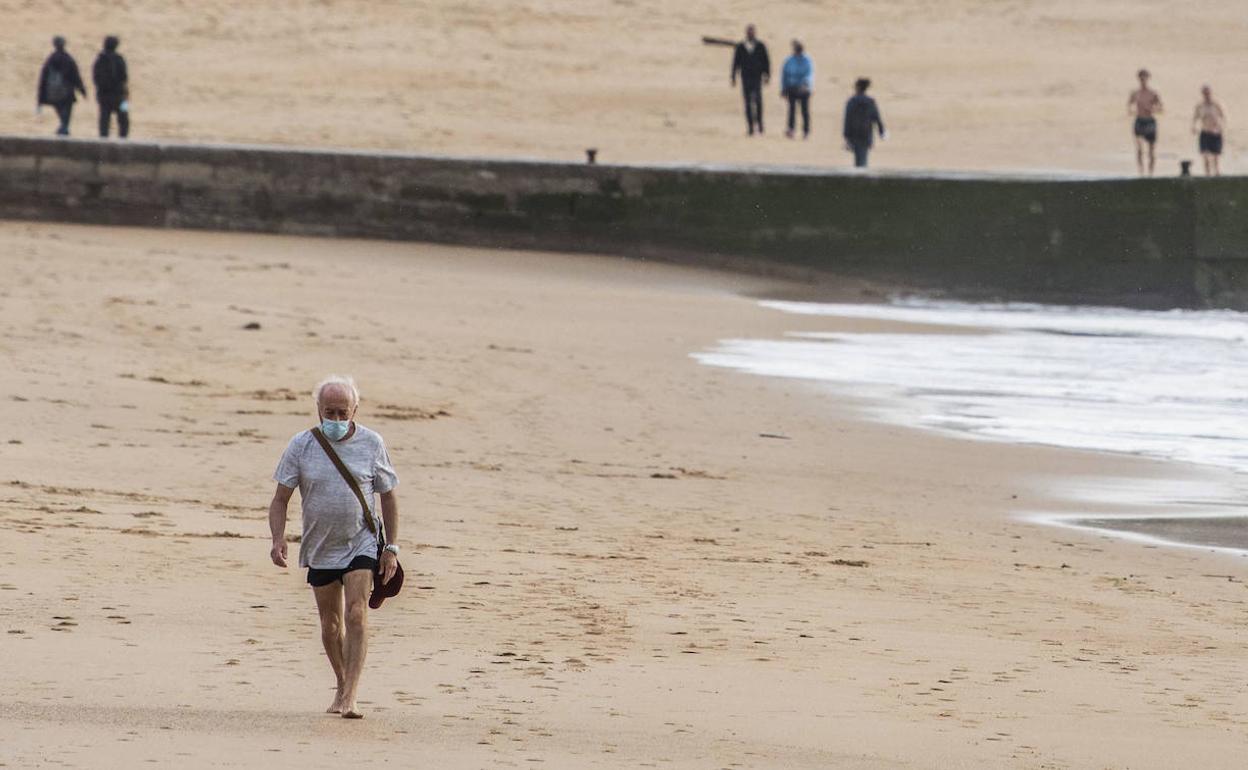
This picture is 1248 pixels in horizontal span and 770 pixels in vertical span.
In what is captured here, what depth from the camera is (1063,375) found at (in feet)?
52.6

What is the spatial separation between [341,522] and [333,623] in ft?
0.97

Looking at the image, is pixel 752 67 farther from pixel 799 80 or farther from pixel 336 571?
pixel 336 571

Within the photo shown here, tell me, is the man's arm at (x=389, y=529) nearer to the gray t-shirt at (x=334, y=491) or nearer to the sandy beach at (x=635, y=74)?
the gray t-shirt at (x=334, y=491)

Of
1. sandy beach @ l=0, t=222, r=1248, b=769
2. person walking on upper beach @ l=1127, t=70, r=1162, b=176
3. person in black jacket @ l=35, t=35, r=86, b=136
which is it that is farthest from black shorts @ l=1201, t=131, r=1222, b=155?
person in black jacket @ l=35, t=35, r=86, b=136

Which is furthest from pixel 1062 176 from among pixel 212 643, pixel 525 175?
pixel 212 643

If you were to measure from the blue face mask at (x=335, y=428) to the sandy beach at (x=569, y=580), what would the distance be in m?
0.76

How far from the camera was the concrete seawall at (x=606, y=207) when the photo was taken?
21.8 m

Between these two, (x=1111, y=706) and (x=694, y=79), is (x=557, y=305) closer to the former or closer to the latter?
(x=1111, y=706)

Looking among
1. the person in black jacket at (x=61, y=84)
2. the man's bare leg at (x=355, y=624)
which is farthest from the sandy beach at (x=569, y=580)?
the person in black jacket at (x=61, y=84)

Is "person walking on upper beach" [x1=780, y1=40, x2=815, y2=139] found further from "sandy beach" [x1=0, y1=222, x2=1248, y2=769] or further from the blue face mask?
the blue face mask

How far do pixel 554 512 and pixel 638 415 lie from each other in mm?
3474

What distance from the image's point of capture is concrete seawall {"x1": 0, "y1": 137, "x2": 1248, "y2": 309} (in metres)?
21.8

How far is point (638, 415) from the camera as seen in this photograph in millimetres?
13188

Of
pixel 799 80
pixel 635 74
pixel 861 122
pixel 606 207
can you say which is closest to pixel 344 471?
pixel 606 207
